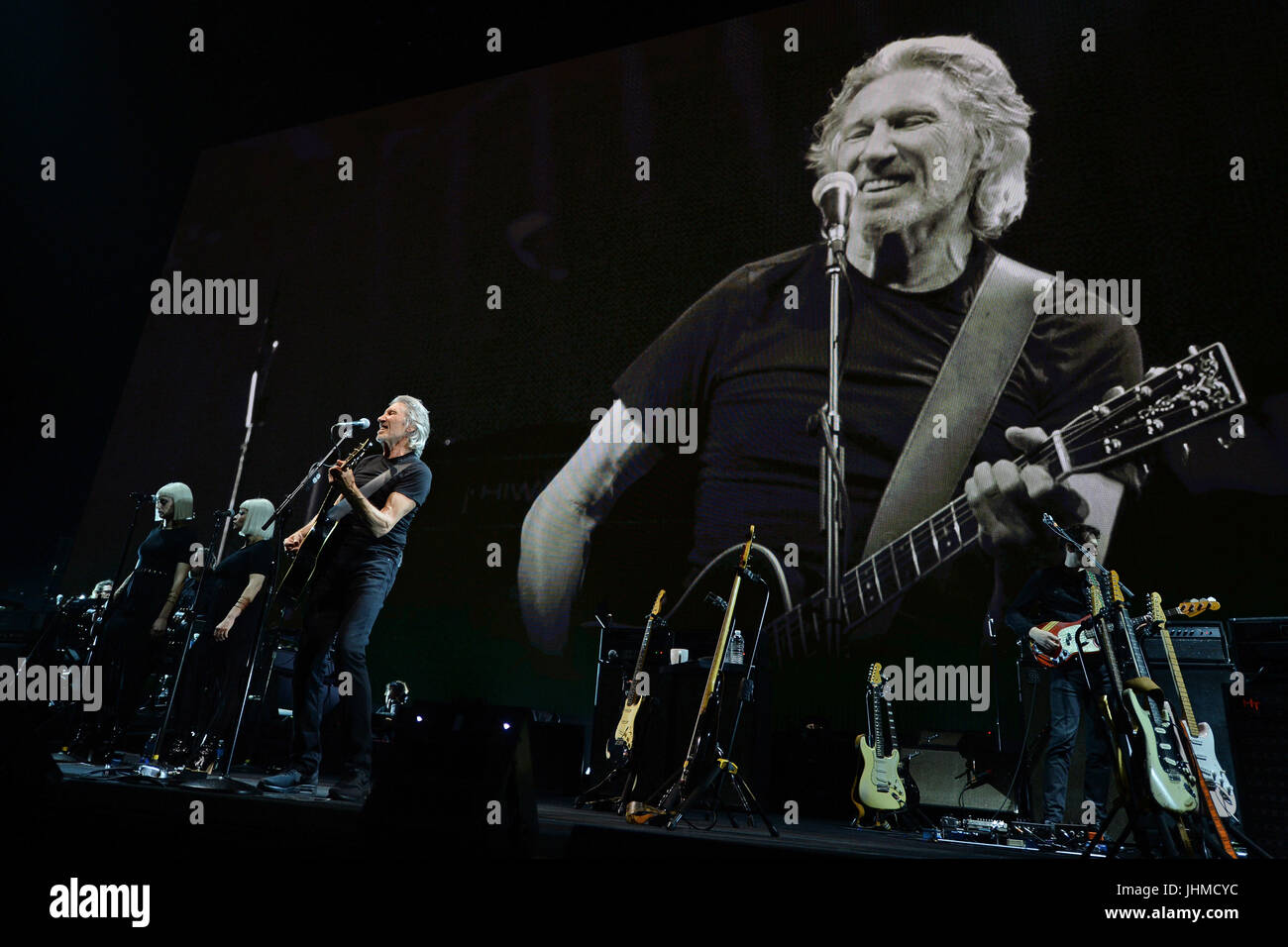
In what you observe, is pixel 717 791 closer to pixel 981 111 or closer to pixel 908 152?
pixel 908 152

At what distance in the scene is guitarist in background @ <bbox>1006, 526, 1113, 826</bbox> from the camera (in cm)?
386

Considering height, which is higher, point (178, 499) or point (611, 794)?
point (178, 499)

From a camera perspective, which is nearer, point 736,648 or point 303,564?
point 303,564

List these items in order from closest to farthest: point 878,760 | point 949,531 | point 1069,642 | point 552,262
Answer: point 1069,642 < point 878,760 < point 949,531 < point 552,262

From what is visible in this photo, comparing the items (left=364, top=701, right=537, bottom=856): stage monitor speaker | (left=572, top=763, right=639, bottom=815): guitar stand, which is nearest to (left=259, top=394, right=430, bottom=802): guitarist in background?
(left=364, top=701, right=537, bottom=856): stage monitor speaker

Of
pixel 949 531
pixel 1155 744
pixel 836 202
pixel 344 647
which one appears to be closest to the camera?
pixel 1155 744

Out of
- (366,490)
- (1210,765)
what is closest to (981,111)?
(1210,765)

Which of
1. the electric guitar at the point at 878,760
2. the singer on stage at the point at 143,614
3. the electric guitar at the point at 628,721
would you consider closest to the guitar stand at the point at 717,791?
the electric guitar at the point at 628,721

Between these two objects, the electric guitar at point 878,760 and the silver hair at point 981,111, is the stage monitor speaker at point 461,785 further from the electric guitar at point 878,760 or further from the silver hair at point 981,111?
the silver hair at point 981,111

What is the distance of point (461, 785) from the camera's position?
6.84 feet

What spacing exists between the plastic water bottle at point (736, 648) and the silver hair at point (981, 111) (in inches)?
109

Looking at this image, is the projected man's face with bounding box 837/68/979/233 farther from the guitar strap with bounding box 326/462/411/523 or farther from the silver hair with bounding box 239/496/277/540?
the silver hair with bounding box 239/496/277/540

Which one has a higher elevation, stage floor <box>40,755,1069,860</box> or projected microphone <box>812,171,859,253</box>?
projected microphone <box>812,171,859,253</box>

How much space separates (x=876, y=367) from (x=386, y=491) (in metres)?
3.01
